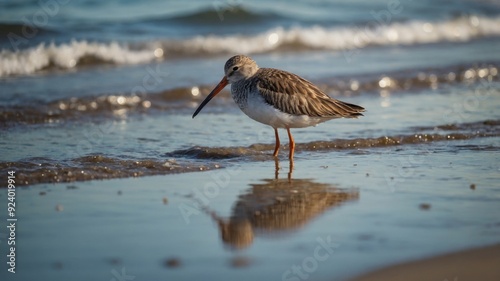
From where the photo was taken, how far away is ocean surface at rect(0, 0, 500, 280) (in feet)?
18.4

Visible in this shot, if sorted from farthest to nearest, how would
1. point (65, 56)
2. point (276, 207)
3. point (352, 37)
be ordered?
point (352, 37) < point (65, 56) < point (276, 207)

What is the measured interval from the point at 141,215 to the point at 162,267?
1166 mm

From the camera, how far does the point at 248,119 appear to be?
10.7 meters

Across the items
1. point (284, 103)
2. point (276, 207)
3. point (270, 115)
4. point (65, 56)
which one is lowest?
point (276, 207)

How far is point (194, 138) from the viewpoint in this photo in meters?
9.40

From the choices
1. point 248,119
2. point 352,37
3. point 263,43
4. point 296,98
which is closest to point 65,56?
point 263,43

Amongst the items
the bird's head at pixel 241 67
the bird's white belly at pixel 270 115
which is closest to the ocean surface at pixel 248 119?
the bird's white belly at pixel 270 115

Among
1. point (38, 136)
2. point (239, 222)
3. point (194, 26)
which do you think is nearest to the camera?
point (239, 222)

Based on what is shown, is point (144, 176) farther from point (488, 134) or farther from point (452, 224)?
point (488, 134)

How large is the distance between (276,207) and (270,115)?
2.05 metres

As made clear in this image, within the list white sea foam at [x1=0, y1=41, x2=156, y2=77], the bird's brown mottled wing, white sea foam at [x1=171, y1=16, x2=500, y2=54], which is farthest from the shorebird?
white sea foam at [x1=171, y1=16, x2=500, y2=54]

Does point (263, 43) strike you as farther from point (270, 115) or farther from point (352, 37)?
point (270, 115)

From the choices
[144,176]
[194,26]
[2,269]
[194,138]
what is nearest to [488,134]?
[194,138]

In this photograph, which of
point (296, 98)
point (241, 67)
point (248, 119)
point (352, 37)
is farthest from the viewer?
point (352, 37)
